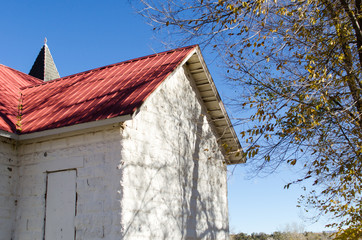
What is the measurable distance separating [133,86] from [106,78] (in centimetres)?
173

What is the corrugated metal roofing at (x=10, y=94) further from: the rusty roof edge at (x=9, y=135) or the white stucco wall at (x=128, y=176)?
the white stucco wall at (x=128, y=176)

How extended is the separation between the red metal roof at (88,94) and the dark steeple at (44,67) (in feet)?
28.7

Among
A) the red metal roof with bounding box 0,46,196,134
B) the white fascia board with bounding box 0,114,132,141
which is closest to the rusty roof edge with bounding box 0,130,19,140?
the white fascia board with bounding box 0,114,132,141

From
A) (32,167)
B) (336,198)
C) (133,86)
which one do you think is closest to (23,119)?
(32,167)

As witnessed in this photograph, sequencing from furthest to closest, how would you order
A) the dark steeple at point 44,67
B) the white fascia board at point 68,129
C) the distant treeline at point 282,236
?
the distant treeline at point 282,236, the dark steeple at point 44,67, the white fascia board at point 68,129

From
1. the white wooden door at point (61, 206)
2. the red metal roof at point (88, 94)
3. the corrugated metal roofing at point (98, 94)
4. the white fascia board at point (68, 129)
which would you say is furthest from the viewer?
the corrugated metal roofing at point (98, 94)

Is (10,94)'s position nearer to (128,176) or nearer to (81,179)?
(81,179)

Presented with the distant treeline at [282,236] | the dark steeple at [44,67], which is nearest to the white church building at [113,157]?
the dark steeple at [44,67]

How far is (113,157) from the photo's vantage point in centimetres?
Answer: 793

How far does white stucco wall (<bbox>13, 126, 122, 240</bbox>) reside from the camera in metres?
7.72

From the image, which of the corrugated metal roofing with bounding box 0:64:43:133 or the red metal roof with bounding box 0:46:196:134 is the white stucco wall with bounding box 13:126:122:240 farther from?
the corrugated metal roofing with bounding box 0:64:43:133

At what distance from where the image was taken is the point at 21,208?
347 inches

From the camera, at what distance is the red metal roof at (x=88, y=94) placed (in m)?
8.21

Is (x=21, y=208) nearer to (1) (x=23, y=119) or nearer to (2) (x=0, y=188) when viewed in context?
(2) (x=0, y=188)
